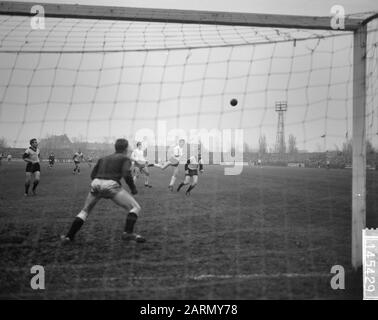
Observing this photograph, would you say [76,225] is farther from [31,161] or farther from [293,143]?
[31,161]

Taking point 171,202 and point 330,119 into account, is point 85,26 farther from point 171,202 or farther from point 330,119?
point 171,202

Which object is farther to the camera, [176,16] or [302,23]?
[302,23]

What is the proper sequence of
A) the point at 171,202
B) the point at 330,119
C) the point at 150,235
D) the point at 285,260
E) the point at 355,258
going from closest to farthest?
1. the point at 355,258
2. the point at 285,260
3. the point at 330,119
4. the point at 150,235
5. the point at 171,202

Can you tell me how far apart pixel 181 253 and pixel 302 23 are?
3.44m

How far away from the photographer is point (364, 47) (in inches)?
159

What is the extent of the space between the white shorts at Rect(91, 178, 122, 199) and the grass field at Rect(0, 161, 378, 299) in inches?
31.8

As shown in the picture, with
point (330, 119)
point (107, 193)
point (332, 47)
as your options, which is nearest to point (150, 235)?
point (107, 193)

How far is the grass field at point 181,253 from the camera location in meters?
3.41

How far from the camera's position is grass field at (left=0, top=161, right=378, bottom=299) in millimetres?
3410

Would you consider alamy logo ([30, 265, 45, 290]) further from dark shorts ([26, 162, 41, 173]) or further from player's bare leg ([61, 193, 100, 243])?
dark shorts ([26, 162, 41, 173])

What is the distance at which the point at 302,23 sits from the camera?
4.08m

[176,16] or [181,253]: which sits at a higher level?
[176,16]

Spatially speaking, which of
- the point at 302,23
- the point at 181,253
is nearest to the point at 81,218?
the point at 181,253
